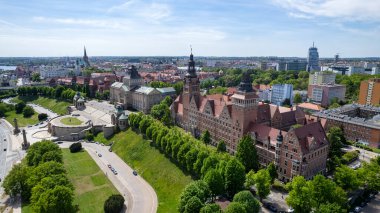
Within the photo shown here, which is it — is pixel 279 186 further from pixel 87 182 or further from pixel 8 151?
pixel 8 151

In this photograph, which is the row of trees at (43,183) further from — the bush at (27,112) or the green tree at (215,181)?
the bush at (27,112)

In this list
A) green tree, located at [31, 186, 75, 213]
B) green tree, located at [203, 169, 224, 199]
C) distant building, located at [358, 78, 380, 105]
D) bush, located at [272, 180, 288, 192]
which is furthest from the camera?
distant building, located at [358, 78, 380, 105]

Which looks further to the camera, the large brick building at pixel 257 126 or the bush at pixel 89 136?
the bush at pixel 89 136

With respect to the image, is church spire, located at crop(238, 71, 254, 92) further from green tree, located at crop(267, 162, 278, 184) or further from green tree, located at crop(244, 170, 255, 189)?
green tree, located at crop(244, 170, 255, 189)

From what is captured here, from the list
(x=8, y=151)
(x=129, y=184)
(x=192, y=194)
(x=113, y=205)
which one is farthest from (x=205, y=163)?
(x=8, y=151)

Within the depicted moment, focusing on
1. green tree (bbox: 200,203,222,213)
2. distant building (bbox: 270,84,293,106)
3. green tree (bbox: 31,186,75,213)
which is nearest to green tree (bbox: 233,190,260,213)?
green tree (bbox: 200,203,222,213)

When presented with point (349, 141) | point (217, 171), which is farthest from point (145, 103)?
point (349, 141)

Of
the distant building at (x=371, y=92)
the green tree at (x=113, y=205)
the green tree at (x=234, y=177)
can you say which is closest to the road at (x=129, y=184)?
the green tree at (x=113, y=205)
